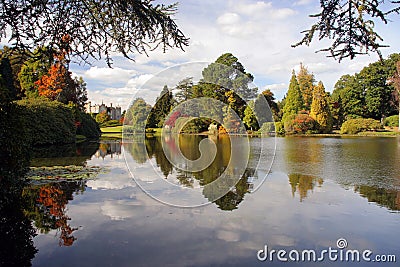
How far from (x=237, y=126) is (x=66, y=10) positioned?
22.7 meters

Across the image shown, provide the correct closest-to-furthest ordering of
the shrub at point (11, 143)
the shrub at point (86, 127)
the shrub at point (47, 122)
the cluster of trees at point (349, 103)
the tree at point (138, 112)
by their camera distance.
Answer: the shrub at point (11, 143) < the tree at point (138, 112) < the shrub at point (47, 122) < the shrub at point (86, 127) < the cluster of trees at point (349, 103)

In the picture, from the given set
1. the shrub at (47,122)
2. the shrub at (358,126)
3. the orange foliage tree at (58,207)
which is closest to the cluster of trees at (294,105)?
the shrub at (358,126)

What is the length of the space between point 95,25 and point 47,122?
14.9 meters

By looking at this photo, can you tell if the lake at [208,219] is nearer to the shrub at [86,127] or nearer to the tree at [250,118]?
the tree at [250,118]

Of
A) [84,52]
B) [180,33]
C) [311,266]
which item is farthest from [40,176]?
[311,266]

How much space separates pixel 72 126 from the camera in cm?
2109

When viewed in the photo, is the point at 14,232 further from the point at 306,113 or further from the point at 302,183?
the point at 306,113

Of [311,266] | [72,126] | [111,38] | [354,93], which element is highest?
[354,93]

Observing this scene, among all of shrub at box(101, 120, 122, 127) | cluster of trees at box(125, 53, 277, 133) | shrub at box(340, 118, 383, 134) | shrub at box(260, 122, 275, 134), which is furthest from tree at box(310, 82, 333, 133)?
shrub at box(101, 120, 122, 127)

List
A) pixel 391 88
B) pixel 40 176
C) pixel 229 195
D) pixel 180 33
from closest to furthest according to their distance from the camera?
pixel 180 33 → pixel 229 195 → pixel 40 176 → pixel 391 88

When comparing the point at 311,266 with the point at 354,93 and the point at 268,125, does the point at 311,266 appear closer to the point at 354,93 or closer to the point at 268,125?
the point at 268,125

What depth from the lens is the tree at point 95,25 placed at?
4062mm

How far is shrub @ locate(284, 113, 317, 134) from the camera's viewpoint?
32.7 meters

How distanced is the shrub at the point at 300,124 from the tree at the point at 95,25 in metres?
29.2
